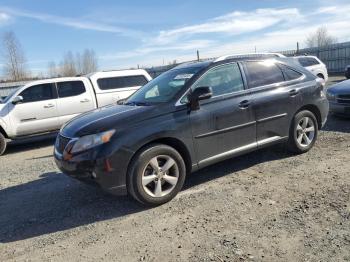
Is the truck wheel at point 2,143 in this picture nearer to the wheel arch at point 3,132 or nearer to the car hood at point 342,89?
the wheel arch at point 3,132

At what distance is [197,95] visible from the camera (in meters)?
5.05

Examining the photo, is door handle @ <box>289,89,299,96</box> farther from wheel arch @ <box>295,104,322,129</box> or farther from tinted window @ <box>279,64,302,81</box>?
wheel arch @ <box>295,104,322,129</box>

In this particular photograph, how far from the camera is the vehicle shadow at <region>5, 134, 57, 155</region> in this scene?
10.3m

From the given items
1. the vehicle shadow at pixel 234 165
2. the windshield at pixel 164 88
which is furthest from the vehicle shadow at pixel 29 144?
the vehicle shadow at pixel 234 165

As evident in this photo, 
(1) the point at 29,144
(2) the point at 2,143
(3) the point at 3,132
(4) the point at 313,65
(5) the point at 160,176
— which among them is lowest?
(1) the point at 29,144

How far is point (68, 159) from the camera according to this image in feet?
15.5

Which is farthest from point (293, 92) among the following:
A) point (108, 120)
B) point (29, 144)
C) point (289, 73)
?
point (29, 144)

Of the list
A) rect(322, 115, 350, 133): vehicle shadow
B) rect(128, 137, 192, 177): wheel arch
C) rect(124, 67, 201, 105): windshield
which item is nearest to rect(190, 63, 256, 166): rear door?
rect(128, 137, 192, 177): wheel arch

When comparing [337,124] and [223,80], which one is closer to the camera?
[223,80]

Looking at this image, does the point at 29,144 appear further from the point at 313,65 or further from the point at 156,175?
the point at 313,65

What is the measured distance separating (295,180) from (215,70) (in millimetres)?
→ 1945

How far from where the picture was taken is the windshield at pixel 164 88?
533 cm

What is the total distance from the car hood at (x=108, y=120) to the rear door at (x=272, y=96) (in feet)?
5.80

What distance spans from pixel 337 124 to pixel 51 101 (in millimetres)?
7480
